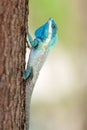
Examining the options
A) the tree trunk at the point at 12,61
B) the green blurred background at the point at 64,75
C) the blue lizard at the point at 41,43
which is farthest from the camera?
the green blurred background at the point at 64,75

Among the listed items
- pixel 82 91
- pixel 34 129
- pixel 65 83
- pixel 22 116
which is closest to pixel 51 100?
pixel 65 83

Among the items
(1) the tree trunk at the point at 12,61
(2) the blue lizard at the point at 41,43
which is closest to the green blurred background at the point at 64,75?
(2) the blue lizard at the point at 41,43

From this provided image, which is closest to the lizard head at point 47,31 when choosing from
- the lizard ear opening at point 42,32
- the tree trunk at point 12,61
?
the lizard ear opening at point 42,32

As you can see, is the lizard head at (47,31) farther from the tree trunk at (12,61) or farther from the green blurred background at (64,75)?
the green blurred background at (64,75)

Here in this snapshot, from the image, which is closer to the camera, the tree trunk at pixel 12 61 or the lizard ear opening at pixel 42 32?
the tree trunk at pixel 12 61

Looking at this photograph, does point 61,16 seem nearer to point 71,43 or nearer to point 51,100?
point 71,43

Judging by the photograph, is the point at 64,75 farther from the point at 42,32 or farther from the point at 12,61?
the point at 12,61

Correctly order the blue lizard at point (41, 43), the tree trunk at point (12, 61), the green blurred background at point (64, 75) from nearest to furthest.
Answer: the tree trunk at point (12, 61) → the blue lizard at point (41, 43) → the green blurred background at point (64, 75)
